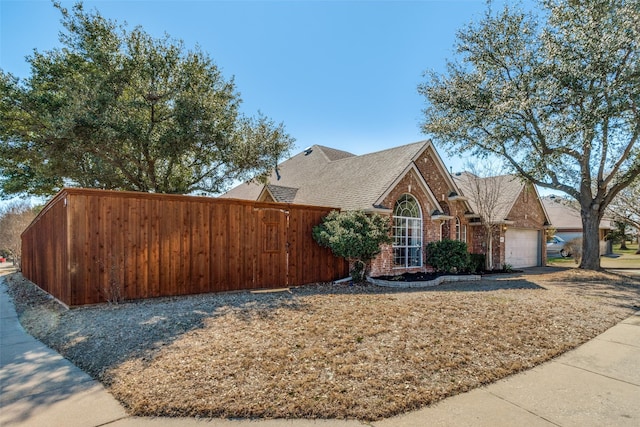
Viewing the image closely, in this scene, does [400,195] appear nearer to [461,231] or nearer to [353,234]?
[353,234]

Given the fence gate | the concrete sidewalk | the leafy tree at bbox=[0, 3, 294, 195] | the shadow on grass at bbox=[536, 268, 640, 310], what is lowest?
the shadow on grass at bbox=[536, 268, 640, 310]

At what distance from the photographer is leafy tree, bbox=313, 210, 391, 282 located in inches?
412

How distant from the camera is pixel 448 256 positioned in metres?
13.6

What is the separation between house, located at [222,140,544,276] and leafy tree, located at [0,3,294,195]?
4.28m

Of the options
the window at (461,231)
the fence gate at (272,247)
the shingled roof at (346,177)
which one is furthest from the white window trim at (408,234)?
the fence gate at (272,247)

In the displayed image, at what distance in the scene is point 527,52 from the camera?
46.4ft

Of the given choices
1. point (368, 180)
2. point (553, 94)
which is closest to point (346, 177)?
point (368, 180)

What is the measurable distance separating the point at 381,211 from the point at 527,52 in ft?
31.2

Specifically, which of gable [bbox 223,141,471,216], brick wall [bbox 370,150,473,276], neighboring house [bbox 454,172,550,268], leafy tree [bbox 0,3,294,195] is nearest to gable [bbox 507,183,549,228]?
neighboring house [bbox 454,172,550,268]

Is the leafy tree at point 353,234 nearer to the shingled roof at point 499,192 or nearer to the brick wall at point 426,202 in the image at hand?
the brick wall at point 426,202

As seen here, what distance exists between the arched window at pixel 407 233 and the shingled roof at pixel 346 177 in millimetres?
1310

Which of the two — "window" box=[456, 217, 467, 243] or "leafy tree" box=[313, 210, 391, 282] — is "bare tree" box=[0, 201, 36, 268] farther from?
"window" box=[456, 217, 467, 243]

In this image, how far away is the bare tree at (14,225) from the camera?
2351cm

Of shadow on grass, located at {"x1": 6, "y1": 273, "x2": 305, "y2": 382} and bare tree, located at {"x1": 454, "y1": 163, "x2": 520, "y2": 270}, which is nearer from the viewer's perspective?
shadow on grass, located at {"x1": 6, "y1": 273, "x2": 305, "y2": 382}
